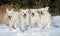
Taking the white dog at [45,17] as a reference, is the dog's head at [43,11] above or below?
above

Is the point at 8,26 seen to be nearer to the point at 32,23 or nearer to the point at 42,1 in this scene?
the point at 32,23

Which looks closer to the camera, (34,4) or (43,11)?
(43,11)

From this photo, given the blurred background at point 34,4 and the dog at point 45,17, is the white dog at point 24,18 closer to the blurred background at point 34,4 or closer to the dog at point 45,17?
the dog at point 45,17

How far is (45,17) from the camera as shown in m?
1.73

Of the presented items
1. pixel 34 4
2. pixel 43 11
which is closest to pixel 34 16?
pixel 43 11

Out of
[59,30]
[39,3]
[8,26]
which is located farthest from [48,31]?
[39,3]

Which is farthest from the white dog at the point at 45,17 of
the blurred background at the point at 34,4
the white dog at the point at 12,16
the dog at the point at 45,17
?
the blurred background at the point at 34,4

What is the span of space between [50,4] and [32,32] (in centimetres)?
74

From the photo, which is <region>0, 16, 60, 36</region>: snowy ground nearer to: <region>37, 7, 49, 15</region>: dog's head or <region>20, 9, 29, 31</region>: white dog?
<region>20, 9, 29, 31</region>: white dog

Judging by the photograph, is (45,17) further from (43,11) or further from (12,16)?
(12,16)

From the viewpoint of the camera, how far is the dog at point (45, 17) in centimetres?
173

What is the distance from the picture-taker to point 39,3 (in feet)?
7.24

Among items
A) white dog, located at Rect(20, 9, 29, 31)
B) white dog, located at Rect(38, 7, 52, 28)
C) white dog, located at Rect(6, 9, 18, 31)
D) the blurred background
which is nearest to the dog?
white dog, located at Rect(38, 7, 52, 28)

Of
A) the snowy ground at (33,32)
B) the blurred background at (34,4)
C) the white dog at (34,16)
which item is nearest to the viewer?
the snowy ground at (33,32)
